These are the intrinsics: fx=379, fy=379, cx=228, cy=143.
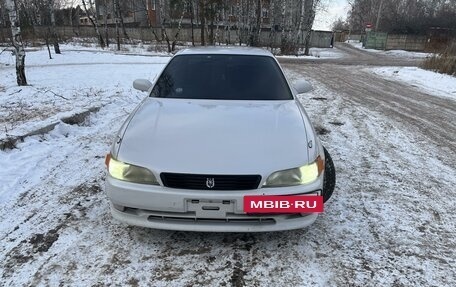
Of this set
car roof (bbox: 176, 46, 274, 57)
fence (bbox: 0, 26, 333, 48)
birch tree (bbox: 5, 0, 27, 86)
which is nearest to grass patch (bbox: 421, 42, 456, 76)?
car roof (bbox: 176, 46, 274, 57)

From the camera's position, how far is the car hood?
280cm

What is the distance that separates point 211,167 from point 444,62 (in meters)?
16.4

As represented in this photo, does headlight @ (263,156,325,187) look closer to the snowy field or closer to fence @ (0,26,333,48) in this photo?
the snowy field

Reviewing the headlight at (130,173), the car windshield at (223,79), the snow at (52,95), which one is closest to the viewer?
the headlight at (130,173)

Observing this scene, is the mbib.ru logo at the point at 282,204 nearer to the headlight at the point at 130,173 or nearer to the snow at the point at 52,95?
the headlight at the point at 130,173

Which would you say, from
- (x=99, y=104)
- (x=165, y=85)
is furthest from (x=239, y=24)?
(x=165, y=85)

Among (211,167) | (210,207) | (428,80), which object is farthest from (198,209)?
(428,80)

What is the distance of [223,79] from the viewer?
14.0 ft

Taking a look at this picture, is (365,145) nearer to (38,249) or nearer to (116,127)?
(116,127)

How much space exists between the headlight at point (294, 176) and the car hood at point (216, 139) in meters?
0.05

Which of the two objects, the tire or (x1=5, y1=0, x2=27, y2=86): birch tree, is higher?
(x1=5, y1=0, x2=27, y2=86): birch tree

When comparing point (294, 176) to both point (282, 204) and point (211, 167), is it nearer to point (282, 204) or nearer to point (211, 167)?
point (282, 204)

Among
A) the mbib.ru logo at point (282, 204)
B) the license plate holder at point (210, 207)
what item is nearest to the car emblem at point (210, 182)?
the license plate holder at point (210, 207)

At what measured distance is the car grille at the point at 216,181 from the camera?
2.74 m
